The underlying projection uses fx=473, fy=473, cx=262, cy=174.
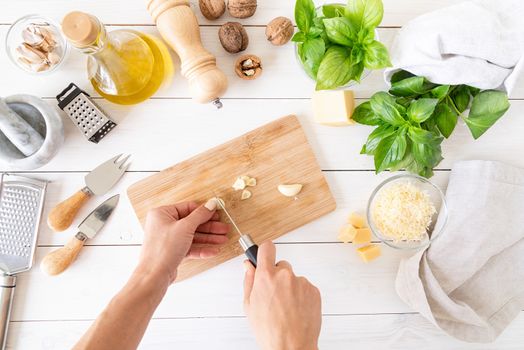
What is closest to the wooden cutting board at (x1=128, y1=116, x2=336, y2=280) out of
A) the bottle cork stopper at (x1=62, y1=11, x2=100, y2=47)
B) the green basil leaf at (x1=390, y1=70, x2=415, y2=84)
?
the green basil leaf at (x1=390, y1=70, x2=415, y2=84)

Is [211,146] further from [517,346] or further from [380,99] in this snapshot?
[517,346]

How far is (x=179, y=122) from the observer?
0.98 meters

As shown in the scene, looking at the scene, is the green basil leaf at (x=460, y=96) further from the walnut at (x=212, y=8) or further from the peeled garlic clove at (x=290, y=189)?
the walnut at (x=212, y=8)

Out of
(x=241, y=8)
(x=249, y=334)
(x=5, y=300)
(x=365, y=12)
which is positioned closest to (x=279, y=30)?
(x=241, y=8)

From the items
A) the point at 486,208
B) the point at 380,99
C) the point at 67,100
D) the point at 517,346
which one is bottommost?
the point at 517,346

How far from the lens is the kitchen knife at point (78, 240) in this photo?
946mm

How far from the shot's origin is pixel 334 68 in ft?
2.70

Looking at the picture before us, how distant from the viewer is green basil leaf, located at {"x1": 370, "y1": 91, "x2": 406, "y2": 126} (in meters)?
0.84

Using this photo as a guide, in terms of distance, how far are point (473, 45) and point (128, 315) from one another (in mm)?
745

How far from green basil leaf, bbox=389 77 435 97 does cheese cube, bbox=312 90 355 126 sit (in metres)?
0.09

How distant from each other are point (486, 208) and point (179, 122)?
0.65 metres

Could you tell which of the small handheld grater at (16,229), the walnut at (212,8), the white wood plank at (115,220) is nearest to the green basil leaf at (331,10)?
the walnut at (212,8)

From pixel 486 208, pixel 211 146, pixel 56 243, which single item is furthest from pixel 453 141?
pixel 56 243

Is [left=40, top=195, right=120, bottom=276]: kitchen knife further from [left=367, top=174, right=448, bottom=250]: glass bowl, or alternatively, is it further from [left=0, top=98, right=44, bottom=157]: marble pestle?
[left=367, top=174, right=448, bottom=250]: glass bowl
